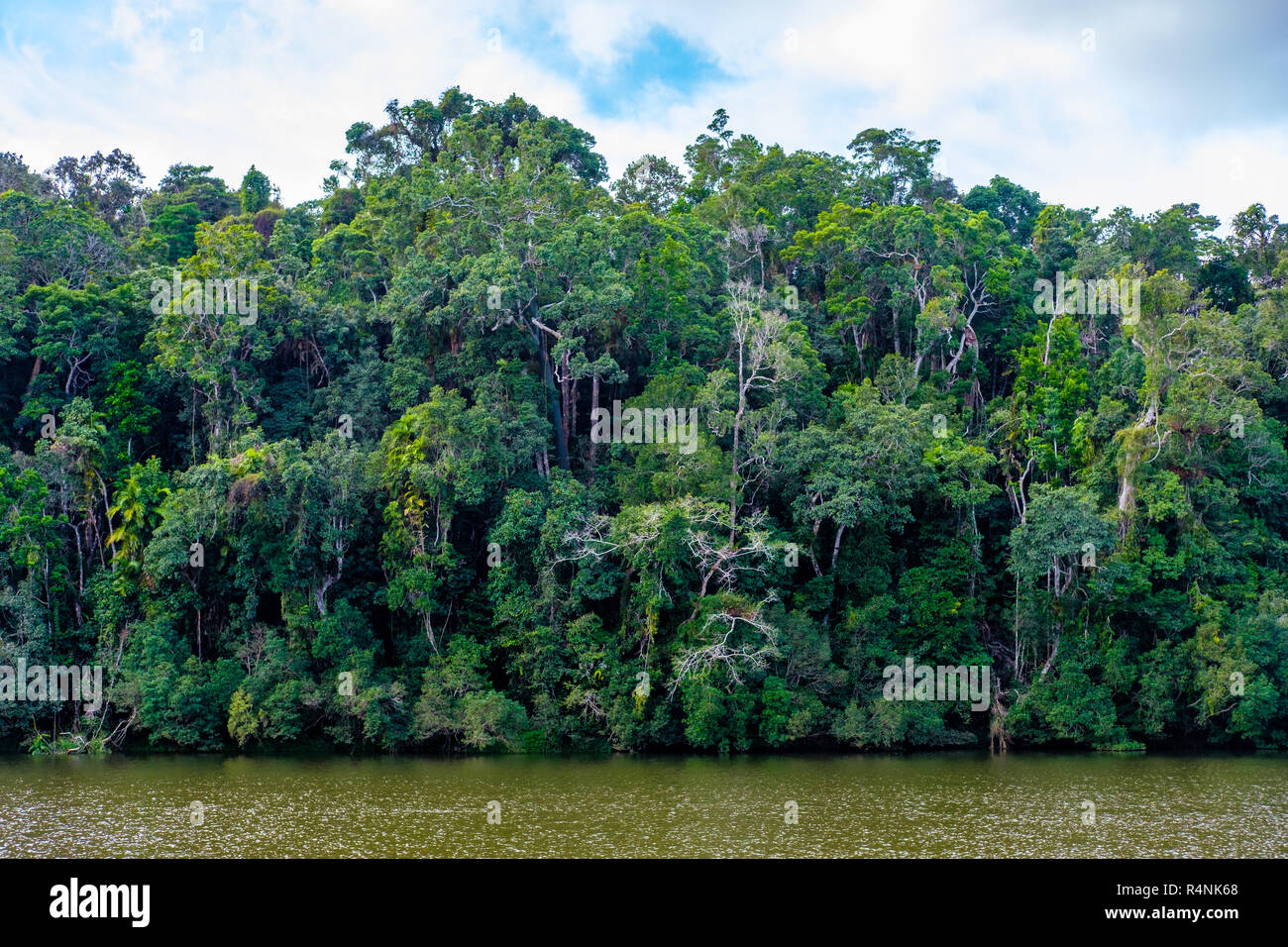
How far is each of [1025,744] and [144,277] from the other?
84.5 feet

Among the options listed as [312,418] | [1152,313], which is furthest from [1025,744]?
[312,418]

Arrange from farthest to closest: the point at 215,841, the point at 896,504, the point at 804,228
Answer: the point at 804,228 → the point at 896,504 → the point at 215,841

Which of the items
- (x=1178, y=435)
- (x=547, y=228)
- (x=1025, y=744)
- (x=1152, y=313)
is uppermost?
(x=547, y=228)

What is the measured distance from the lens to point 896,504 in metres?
27.7

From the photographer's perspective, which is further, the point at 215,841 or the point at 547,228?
the point at 547,228

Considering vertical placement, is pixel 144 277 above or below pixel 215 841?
above

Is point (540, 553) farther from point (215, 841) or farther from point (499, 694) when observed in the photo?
point (215, 841)

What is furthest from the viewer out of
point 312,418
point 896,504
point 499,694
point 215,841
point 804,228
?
Result: point 804,228
